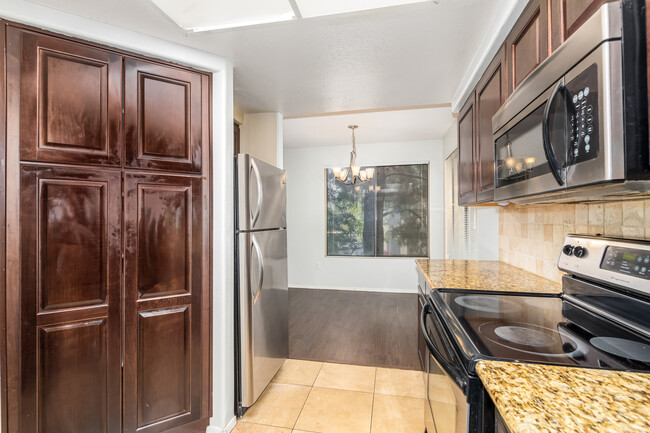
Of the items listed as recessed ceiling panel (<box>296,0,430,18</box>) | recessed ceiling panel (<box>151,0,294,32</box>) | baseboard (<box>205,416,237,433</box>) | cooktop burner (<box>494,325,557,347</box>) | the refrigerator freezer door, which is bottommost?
baseboard (<box>205,416,237,433</box>)

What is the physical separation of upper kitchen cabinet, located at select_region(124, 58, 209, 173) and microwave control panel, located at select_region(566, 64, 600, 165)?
173 centimetres

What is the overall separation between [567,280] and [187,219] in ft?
6.45

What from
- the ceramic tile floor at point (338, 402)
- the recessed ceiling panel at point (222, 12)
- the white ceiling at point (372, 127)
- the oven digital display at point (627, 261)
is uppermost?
the white ceiling at point (372, 127)

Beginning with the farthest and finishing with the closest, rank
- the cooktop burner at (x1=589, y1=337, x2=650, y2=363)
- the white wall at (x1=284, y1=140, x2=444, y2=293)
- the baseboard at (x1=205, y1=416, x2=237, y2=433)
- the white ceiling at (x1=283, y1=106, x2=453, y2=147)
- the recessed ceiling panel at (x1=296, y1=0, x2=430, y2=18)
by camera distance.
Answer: the white wall at (x1=284, y1=140, x2=444, y2=293), the white ceiling at (x1=283, y1=106, x2=453, y2=147), the baseboard at (x1=205, y1=416, x2=237, y2=433), the recessed ceiling panel at (x1=296, y1=0, x2=430, y2=18), the cooktop burner at (x1=589, y1=337, x2=650, y2=363)

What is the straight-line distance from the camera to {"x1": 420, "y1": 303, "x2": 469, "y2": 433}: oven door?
2.79ft

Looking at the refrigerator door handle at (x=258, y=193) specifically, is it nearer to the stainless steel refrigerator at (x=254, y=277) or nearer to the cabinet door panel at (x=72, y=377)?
the stainless steel refrigerator at (x=254, y=277)

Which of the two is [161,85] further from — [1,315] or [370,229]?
[370,229]

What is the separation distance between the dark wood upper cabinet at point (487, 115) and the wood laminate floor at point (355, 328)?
1663mm

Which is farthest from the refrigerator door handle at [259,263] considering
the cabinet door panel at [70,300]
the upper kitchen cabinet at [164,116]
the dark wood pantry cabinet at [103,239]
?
the cabinet door panel at [70,300]

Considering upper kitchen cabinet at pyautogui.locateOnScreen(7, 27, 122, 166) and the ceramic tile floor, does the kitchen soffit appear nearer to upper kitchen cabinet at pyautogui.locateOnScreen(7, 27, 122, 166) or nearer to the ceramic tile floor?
upper kitchen cabinet at pyautogui.locateOnScreen(7, 27, 122, 166)

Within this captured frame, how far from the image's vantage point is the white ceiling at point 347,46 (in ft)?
4.82

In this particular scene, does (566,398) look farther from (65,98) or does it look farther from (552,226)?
A: (65,98)

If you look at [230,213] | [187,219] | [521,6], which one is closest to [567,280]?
[521,6]

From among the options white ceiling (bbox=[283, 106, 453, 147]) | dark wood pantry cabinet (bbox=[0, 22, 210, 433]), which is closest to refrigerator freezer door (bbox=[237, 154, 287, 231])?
dark wood pantry cabinet (bbox=[0, 22, 210, 433])
